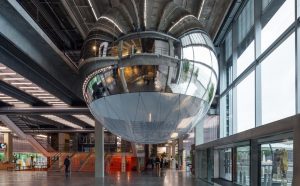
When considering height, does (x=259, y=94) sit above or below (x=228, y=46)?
below

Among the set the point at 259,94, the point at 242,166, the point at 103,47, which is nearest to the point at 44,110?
the point at 242,166

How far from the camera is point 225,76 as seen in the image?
855 inches

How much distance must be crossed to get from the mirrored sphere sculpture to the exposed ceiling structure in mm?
122

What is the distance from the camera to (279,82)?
43.8 ft

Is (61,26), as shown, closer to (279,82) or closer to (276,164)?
(279,82)

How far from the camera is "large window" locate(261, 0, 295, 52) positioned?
37.2 ft

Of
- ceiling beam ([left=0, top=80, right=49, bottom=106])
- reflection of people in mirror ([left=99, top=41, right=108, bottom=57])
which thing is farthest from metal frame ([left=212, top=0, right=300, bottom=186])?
ceiling beam ([left=0, top=80, right=49, bottom=106])

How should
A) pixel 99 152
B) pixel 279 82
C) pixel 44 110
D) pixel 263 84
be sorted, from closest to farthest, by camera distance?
pixel 279 82 < pixel 263 84 < pixel 44 110 < pixel 99 152

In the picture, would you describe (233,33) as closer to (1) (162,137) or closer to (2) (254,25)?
(2) (254,25)

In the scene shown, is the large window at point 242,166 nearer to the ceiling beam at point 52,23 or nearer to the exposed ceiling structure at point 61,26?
the exposed ceiling structure at point 61,26

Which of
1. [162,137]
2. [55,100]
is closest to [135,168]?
[55,100]

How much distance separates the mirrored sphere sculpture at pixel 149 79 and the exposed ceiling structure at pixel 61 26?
0.12m

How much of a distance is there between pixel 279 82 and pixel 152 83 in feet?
36.1

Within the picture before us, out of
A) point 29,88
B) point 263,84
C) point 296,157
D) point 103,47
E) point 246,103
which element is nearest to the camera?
point 103,47
